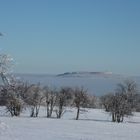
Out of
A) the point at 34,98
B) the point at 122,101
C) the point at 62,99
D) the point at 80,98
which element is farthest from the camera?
the point at 62,99

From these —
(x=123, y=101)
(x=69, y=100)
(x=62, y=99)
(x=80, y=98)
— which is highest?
(x=80, y=98)

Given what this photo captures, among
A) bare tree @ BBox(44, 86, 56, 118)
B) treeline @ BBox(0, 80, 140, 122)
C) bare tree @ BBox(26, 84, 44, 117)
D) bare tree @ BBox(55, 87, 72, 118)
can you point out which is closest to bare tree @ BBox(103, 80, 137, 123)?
treeline @ BBox(0, 80, 140, 122)

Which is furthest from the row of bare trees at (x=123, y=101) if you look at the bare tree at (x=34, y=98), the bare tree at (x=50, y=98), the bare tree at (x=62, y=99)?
the bare tree at (x=34, y=98)

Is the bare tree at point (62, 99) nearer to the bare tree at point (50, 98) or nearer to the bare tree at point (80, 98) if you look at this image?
the bare tree at point (50, 98)

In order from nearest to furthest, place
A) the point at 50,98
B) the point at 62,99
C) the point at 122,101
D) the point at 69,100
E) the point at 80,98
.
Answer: the point at 122,101
the point at 80,98
the point at 69,100
the point at 62,99
the point at 50,98

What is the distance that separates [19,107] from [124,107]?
18930 mm

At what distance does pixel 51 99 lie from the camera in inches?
3585

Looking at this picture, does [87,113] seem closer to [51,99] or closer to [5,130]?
[51,99]

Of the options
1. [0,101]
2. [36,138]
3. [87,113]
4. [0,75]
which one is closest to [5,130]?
[36,138]

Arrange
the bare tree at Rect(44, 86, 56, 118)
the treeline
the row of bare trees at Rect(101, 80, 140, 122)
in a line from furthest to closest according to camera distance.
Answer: the bare tree at Rect(44, 86, 56, 118), the row of bare trees at Rect(101, 80, 140, 122), the treeline

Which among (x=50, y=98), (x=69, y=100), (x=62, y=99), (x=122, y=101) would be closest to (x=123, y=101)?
(x=122, y=101)

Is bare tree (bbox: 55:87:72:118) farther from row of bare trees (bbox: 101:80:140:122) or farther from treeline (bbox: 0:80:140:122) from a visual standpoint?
row of bare trees (bbox: 101:80:140:122)

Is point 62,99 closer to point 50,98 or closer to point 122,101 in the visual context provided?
point 50,98

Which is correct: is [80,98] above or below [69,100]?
above
